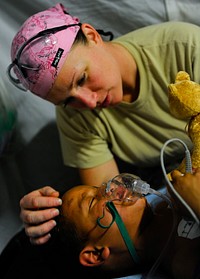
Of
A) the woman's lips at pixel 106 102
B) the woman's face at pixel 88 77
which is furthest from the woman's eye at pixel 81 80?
the woman's lips at pixel 106 102

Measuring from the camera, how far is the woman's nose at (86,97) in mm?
1325

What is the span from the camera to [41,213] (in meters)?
1.25

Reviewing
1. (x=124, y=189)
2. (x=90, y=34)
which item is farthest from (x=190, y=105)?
(x=90, y=34)

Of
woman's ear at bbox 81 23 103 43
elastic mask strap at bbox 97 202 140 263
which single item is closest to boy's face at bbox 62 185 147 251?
elastic mask strap at bbox 97 202 140 263

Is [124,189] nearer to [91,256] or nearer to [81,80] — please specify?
[91,256]

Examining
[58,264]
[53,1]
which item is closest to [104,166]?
[58,264]

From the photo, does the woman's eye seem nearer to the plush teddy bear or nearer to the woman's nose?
A: the woman's nose

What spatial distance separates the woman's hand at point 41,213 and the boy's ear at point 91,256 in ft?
0.40

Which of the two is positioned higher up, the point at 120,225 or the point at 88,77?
A: the point at 88,77

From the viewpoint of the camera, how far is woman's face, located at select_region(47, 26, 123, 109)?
1.30m

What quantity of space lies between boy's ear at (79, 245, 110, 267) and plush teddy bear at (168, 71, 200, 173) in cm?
38

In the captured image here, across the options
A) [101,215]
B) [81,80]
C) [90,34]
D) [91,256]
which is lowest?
[91,256]

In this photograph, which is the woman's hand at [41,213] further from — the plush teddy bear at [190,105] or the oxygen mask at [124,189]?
the plush teddy bear at [190,105]

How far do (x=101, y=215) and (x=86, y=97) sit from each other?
1.24 ft
